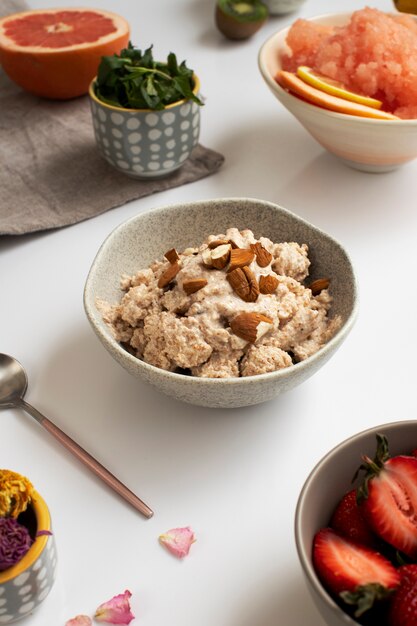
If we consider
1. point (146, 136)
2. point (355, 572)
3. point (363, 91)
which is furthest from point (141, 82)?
point (355, 572)

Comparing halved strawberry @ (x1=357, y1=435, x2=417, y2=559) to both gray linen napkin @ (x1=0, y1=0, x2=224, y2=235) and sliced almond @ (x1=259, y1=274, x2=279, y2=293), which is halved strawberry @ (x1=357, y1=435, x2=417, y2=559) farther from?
gray linen napkin @ (x1=0, y1=0, x2=224, y2=235)

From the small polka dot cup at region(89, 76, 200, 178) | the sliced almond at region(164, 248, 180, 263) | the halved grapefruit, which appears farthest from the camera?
the halved grapefruit

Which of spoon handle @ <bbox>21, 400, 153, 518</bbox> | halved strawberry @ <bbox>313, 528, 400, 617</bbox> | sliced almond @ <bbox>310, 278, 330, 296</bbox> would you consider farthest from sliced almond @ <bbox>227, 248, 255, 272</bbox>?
halved strawberry @ <bbox>313, 528, 400, 617</bbox>

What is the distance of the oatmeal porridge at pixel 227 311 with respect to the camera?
37.4 inches

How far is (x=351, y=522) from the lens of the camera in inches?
29.1

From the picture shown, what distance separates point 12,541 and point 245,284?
1.46ft

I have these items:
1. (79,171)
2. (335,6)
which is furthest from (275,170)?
(335,6)

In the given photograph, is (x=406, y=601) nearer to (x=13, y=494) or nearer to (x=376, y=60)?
(x=13, y=494)

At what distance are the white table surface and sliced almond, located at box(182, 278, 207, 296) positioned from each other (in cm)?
16

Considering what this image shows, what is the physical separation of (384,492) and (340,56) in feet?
3.11

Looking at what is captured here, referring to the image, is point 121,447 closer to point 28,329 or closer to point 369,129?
point 28,329

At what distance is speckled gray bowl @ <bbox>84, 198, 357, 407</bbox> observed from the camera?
89cm

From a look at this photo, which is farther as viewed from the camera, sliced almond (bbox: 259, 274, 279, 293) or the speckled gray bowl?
sliced almond (bbox: 259, 274, 279, 293)

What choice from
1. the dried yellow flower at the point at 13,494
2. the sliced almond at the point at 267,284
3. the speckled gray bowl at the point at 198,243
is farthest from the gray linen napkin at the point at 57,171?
the dried yellow flower at the point at 13,494
